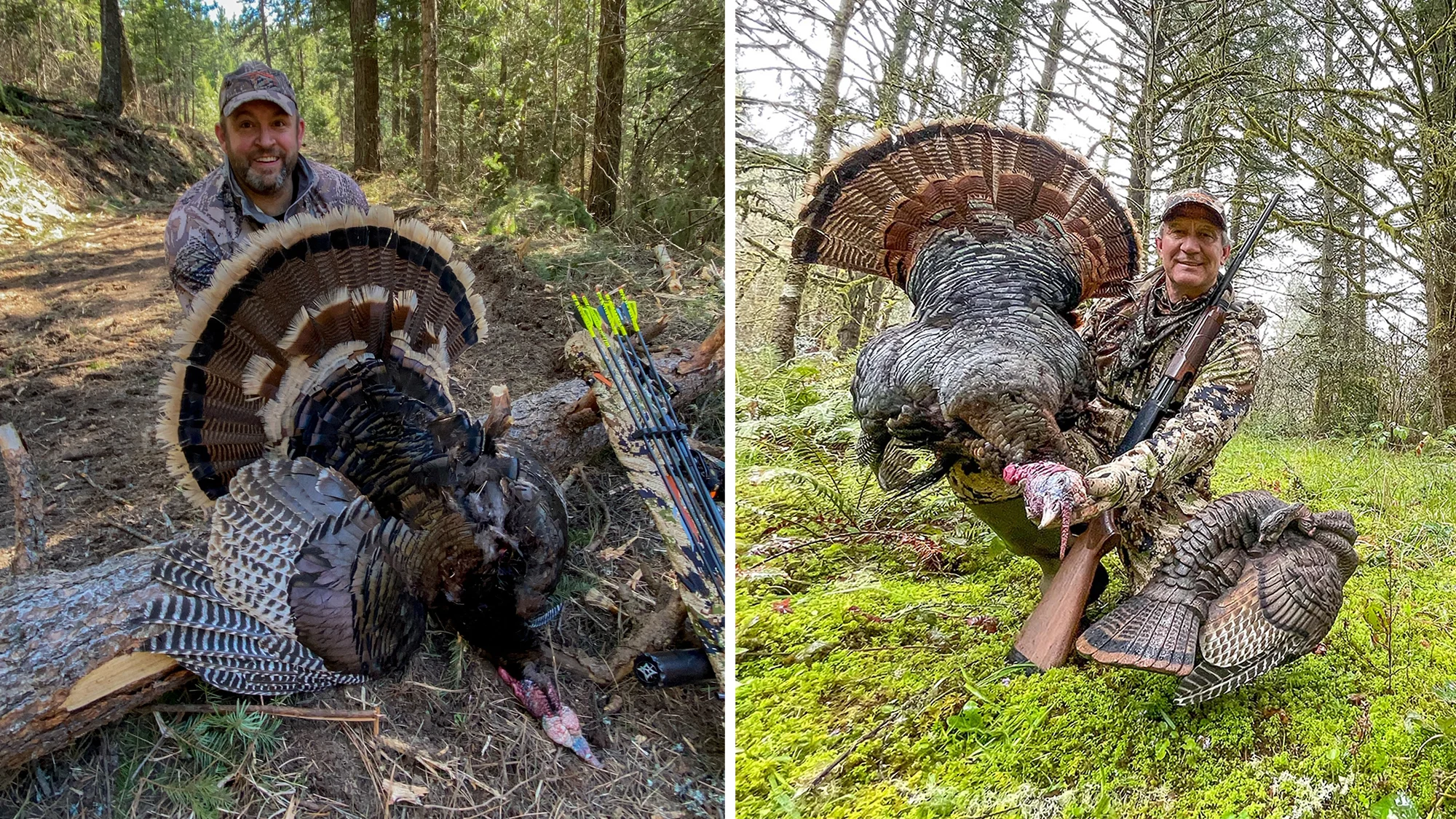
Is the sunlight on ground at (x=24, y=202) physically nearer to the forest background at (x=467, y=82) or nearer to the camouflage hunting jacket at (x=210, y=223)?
the forest background at (x=467, y=82)

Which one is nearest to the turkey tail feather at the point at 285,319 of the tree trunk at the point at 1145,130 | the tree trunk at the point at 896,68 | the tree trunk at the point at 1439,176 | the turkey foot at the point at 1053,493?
the tree trunk at the point at 896,68

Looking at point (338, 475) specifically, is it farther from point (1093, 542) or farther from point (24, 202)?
point (1093, 542)

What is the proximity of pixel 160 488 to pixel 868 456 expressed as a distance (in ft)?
6.97

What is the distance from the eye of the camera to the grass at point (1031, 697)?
1362 mm

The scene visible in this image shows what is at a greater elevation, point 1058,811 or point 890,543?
→ point 890,543

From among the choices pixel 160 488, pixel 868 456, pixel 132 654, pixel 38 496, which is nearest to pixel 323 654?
pixel 132 654

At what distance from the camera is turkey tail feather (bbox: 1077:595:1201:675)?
Result: 1336 mm

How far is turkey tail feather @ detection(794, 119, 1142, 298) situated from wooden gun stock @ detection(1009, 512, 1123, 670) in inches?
21.6

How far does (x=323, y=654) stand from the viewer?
5.71 ft

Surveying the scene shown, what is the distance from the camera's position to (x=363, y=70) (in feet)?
7.62

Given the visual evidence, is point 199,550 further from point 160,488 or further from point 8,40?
point 8,40

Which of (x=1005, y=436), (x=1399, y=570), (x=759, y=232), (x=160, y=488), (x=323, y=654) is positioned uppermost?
(x=759, y=232)

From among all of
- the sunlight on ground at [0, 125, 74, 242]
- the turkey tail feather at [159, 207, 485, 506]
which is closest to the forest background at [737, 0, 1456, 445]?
the turkey tail feather at [159, 207, 485, 506]

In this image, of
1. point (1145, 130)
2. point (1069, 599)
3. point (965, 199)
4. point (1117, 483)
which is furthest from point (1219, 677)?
point (1145, 130)
